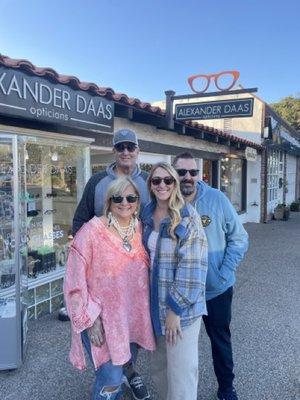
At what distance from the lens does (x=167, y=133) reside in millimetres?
7223

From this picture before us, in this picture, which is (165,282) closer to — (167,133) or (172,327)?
(172,327)

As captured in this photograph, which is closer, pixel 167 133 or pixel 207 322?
pixel 207 322

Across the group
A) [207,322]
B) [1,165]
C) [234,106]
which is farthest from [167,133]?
[207,322]

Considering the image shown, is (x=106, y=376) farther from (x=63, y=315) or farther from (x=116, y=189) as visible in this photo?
(x=63, y=315)

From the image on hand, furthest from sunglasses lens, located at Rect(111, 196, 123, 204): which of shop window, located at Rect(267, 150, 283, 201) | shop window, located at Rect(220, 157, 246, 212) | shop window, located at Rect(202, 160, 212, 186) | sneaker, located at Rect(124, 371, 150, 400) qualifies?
shop window, located at Rect(267, 150, 283, 201)

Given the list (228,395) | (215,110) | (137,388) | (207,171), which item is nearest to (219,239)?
(228,395)

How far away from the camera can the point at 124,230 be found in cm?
212

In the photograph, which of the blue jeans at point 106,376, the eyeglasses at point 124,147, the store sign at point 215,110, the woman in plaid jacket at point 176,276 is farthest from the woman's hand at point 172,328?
the store sign at point 215,110

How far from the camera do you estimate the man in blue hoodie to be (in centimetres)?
242

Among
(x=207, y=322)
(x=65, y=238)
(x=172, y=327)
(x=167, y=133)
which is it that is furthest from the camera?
(x=167, y=133)

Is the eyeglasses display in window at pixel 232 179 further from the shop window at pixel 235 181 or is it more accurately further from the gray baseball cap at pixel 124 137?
the gray baseball cap at pixel 124 137

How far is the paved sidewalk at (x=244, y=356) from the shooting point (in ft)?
9.21

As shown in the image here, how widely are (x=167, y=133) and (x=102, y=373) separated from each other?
18.6 ft

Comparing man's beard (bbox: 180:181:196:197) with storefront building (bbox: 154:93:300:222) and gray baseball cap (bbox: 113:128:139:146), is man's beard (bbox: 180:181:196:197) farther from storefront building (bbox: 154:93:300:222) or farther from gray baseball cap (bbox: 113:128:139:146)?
storefront building (bbox: 154:93:300:222)
